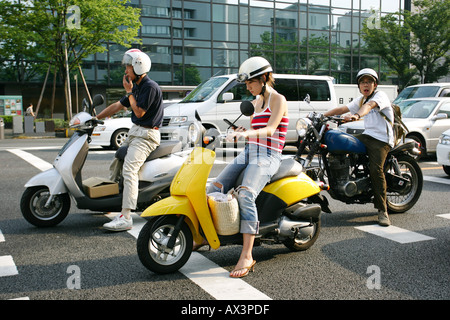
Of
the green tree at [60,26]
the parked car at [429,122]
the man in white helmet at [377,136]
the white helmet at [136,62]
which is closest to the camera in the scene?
the white helmet at [136,62]

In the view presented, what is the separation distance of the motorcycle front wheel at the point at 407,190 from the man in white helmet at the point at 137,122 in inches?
128

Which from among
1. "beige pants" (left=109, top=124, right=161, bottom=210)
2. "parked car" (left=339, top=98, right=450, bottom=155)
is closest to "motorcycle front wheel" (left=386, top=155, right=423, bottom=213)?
"beige pants" (left=109, top=124, right=161, bottom=210)

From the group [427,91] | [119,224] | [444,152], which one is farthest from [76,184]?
[427,91]

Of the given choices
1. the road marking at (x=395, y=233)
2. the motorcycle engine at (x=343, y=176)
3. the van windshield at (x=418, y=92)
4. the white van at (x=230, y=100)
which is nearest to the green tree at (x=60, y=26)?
the white van at (x=230, y=100)

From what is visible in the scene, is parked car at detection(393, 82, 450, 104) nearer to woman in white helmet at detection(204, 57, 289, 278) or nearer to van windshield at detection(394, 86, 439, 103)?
van windshield at detection(394, 86, 439, 103)

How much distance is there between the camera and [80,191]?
5.47 m

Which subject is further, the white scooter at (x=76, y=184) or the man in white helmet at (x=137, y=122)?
the white scooter at (x=76, y=184)

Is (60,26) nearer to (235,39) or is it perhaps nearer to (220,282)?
(235,39)

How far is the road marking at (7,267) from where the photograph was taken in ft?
13.2

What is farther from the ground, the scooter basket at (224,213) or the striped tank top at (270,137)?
the striped tank top at (270,137)

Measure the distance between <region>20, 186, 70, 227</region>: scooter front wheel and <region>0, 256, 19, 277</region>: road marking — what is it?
104 centimetres

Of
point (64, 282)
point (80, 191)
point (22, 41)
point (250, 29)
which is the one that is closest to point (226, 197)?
point (64, 282)

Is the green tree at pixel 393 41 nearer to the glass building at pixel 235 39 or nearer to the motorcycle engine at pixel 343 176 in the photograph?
the glass building at pixel 235 39

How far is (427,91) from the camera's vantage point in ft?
49.6
